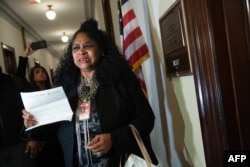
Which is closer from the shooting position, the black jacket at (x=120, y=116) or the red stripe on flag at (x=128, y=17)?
the black jacket at (x=120, y=116)

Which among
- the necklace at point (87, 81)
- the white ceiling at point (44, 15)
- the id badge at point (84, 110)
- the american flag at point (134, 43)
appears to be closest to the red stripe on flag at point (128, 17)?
the american flag at point (134, 43)

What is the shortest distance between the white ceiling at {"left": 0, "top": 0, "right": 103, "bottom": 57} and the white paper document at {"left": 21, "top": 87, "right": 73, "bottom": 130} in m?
3.17

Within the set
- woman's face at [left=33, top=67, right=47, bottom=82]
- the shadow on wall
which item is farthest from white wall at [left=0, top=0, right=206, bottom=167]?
woman's face at [left=33, top=67, right=47, bottom=82]

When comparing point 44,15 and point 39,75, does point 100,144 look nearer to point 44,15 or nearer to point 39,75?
point 39,75

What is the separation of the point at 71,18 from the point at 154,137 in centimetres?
528

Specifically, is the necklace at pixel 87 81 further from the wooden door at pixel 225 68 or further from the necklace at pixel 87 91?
the wooden door at pixel 225 68

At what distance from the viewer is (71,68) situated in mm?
1415

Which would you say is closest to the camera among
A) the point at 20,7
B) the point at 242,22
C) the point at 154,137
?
the point at 242,22

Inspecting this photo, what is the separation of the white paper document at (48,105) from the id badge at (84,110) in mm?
78

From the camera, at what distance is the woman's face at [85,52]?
1.31 meters

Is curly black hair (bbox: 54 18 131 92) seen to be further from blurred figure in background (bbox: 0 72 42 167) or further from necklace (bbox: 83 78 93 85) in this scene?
blurred figure in background (bbox: 0 72 42 167)

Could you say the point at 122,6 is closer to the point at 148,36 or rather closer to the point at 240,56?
the point at 148,36

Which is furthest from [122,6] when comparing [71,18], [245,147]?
[71,18]

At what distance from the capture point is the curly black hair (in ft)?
4.25
